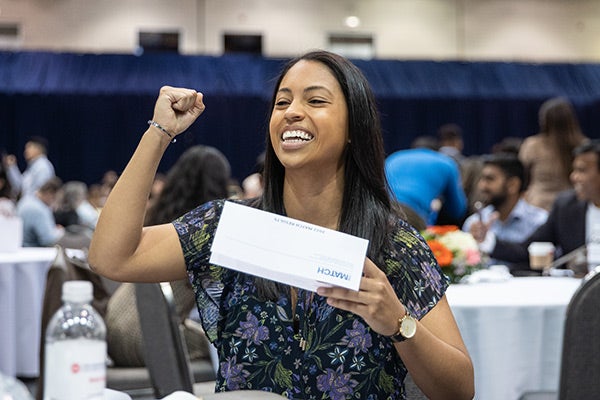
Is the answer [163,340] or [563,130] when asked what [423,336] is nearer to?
[163,340]

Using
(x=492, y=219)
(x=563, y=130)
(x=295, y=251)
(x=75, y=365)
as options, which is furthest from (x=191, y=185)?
(x=563, y=130)

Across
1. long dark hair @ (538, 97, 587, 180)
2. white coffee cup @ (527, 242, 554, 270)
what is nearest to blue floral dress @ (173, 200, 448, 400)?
white coffee cup @ (527, 242, 554, 270)

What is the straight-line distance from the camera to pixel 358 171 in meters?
1.84

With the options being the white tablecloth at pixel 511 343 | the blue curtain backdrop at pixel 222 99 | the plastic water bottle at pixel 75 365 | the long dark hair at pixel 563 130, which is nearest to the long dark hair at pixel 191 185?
the white tablecloth at pixel 511 343

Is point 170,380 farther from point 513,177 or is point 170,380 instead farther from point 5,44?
point 5,44

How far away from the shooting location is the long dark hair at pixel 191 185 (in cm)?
→ 380

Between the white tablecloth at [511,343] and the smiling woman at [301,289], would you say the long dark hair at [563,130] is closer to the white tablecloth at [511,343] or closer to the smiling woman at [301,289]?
the white tablecloth at [511,343]

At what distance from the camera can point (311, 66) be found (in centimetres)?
180

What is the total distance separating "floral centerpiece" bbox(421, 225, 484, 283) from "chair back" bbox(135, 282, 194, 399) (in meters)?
1.10

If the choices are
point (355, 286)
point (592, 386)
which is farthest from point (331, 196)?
point (592, 386)

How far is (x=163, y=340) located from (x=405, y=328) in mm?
1041

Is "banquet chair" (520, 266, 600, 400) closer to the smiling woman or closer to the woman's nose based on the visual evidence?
the smiling woman

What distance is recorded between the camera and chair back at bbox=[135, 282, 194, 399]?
7.86 feet

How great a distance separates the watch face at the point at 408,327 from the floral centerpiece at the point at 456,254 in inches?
63.6
